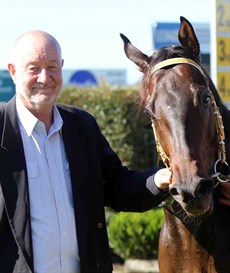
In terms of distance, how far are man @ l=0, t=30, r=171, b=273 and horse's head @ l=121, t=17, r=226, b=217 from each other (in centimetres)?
20

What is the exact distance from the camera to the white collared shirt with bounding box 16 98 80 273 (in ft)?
11.1

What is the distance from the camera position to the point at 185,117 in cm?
347

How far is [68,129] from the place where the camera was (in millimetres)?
3691

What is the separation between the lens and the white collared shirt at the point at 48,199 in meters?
3.37

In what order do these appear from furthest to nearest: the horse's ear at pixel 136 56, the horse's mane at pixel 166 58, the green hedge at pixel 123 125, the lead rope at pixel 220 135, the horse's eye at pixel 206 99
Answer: the green hedge at pixel 123 125, the horse's ear at pixel 136 56, the horse's mane at pixel 166 58, the lead rope at pixel 220 135, the horse's eye at pixel 206 99

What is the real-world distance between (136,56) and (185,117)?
33.2 inches

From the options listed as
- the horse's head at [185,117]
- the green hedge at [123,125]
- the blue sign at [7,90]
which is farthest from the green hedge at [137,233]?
the horse's head at [185,117]

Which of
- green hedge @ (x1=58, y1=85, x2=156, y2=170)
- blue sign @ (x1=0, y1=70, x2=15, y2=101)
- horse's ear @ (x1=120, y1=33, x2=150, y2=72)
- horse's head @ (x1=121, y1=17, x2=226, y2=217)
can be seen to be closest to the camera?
horse's head @ (x1=121, y1=17, x2=226, y2=217)

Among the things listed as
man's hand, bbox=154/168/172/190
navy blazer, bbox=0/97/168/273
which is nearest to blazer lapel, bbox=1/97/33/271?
navy blazer, bbox=0/97/168/273

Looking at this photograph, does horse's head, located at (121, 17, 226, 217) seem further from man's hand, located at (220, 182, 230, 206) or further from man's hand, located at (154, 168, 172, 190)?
man's hand, located at (220, 182, 230, 206)

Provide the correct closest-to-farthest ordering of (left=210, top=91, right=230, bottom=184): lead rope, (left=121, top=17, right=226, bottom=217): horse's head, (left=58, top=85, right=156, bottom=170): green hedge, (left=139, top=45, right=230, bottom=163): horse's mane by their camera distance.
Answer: (left=121, top=17, right=226, bottom=217): horse's head
(left=210, top=91, right=230, bottom=184): lead rope
(left=139, top=45, right=230, bottom=163): horse's mane
(left=58, top=85, right=156, bottom=170): green hedge

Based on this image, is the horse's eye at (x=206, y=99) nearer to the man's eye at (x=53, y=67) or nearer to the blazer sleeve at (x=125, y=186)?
the blazer sleeve at (x=125, y=186)

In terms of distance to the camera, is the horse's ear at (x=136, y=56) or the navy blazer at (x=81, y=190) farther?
the horse's ear at (x=136, y=56)

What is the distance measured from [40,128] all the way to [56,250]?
2.22 ft
